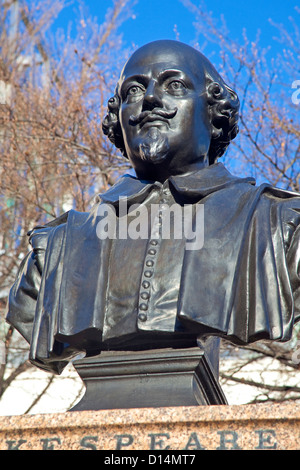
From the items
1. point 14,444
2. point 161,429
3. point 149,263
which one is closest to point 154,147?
point 149,263

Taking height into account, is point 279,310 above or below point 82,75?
below

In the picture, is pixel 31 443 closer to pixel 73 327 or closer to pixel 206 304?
pixel 73 327

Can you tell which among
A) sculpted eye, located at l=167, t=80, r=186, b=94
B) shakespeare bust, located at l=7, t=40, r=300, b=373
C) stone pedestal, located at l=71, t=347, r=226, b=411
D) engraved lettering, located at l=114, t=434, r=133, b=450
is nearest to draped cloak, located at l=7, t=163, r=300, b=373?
shakespeare bust, located at l=7, t=40, r=300, b=373

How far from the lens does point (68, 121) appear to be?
11.4 metres

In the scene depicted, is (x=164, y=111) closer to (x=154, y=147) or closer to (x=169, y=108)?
(x=169, y=108)

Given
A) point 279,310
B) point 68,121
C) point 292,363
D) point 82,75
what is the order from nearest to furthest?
point 279,310, point 292,363, point 68,121, point 82,75

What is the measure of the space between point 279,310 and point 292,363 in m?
5.65

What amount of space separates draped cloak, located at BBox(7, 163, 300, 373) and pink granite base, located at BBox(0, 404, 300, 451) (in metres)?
0.48

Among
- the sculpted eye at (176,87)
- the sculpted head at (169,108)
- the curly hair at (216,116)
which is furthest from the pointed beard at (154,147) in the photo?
the curly hair at (216,116)

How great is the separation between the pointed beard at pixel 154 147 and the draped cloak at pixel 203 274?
0.47ft

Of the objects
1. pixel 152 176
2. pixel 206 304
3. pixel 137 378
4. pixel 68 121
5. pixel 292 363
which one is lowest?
pixel 137 378

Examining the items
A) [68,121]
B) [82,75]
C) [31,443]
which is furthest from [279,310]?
[82,75]

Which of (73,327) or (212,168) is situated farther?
(212,168)

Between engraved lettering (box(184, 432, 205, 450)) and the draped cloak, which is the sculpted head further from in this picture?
engraved lettering (box(184, 432, 205, 450))
